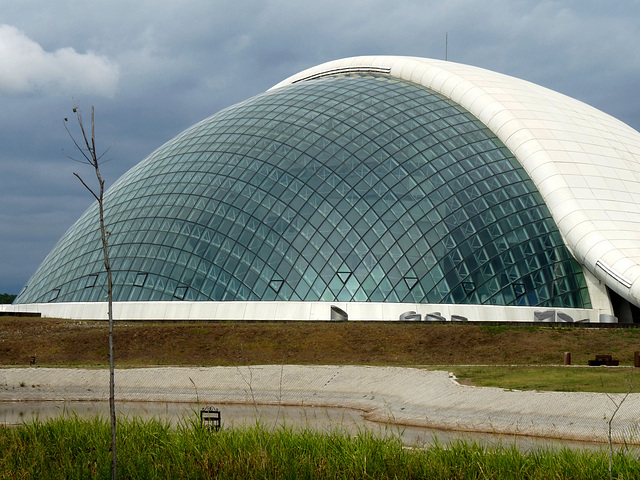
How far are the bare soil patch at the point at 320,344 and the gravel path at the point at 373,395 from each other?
12.6ft

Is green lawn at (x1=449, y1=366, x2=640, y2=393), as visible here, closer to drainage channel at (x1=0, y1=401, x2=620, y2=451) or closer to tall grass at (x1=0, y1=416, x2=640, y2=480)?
drainage channel at (x1=0, y1=401, x2=620, y2=451)

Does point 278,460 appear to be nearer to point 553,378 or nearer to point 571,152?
point 553,378

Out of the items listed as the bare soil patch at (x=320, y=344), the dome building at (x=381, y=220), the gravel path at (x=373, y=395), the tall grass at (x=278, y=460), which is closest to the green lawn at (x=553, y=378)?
the gravel path at (x=373, y=395)

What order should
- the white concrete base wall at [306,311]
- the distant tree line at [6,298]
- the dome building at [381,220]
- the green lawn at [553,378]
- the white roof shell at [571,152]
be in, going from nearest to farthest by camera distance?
the green lawn at [553,378]
the white concrete base wall at [306,311]
the dome building at [381,220]
the white roof shell at [571,152]
the distant tree line at [6,298]

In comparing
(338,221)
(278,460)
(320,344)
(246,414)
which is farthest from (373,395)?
(338,221)

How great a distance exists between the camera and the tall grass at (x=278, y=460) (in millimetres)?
13969

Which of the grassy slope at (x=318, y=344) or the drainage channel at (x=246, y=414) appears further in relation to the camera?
the grassy slope at (x=318, y=344)

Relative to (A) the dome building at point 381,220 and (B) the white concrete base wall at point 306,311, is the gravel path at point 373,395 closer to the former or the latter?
(B) the white concrete base wall at point 306,311

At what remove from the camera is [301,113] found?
64.1m

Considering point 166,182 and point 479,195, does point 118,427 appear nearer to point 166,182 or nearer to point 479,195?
point 479,195

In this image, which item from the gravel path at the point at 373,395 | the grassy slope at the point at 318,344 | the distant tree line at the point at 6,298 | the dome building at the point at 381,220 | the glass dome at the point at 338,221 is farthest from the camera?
the distant tree line at the point at 6,298

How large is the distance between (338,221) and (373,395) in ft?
73.0

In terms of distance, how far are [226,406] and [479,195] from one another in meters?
31.1

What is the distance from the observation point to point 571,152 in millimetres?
58688
